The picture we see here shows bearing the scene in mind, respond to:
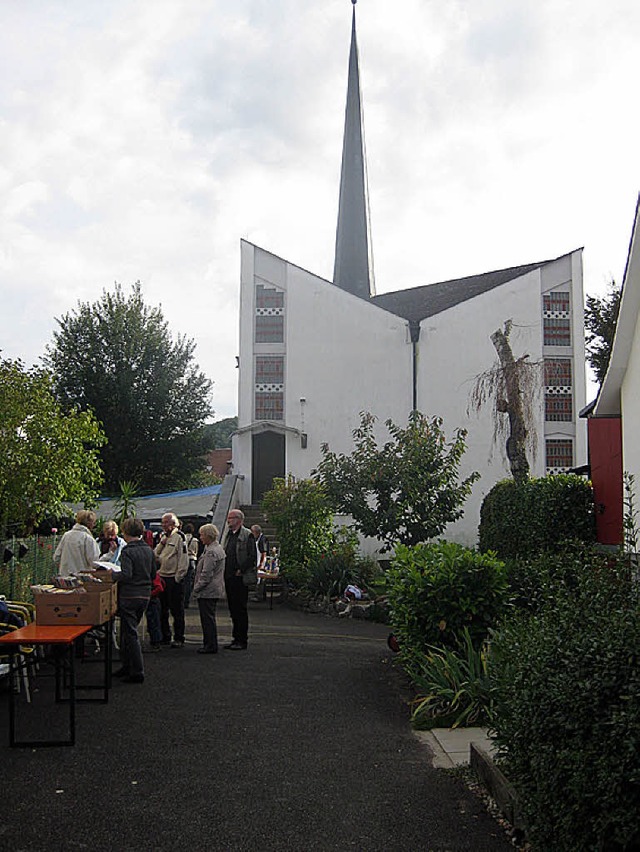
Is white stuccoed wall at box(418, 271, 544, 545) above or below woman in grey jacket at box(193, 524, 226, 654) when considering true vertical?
above

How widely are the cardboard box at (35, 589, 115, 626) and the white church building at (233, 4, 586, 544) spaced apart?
21.6m

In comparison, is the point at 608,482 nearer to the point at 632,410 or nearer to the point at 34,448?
the point at 632,410

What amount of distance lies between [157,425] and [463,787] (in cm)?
3442

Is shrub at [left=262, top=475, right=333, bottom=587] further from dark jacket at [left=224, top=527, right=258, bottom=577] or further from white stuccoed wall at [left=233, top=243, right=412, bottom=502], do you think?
dark jacket at [left=224, top=527, right=258, bottom=577]

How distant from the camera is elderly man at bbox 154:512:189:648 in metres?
13.1

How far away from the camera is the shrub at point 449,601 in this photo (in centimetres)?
980

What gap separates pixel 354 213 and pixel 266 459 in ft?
45.7

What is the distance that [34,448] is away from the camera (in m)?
15.5

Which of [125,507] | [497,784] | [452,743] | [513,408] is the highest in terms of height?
[513,408]

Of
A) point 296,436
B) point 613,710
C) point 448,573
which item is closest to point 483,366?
point 296,436

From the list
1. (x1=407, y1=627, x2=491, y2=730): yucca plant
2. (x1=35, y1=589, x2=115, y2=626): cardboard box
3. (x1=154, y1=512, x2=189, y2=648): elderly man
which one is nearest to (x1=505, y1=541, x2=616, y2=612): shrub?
(x1=407, y1=627, x2=491, y2=730): yucca plant

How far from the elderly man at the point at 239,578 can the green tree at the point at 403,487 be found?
6.76 m

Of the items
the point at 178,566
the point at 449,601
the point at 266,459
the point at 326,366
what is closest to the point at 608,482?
the point at 449,601

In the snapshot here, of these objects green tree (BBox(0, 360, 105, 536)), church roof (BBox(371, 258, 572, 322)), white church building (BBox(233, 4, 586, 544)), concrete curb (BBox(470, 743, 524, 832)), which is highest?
church roof (BBox(371, 258, 572, 322))
